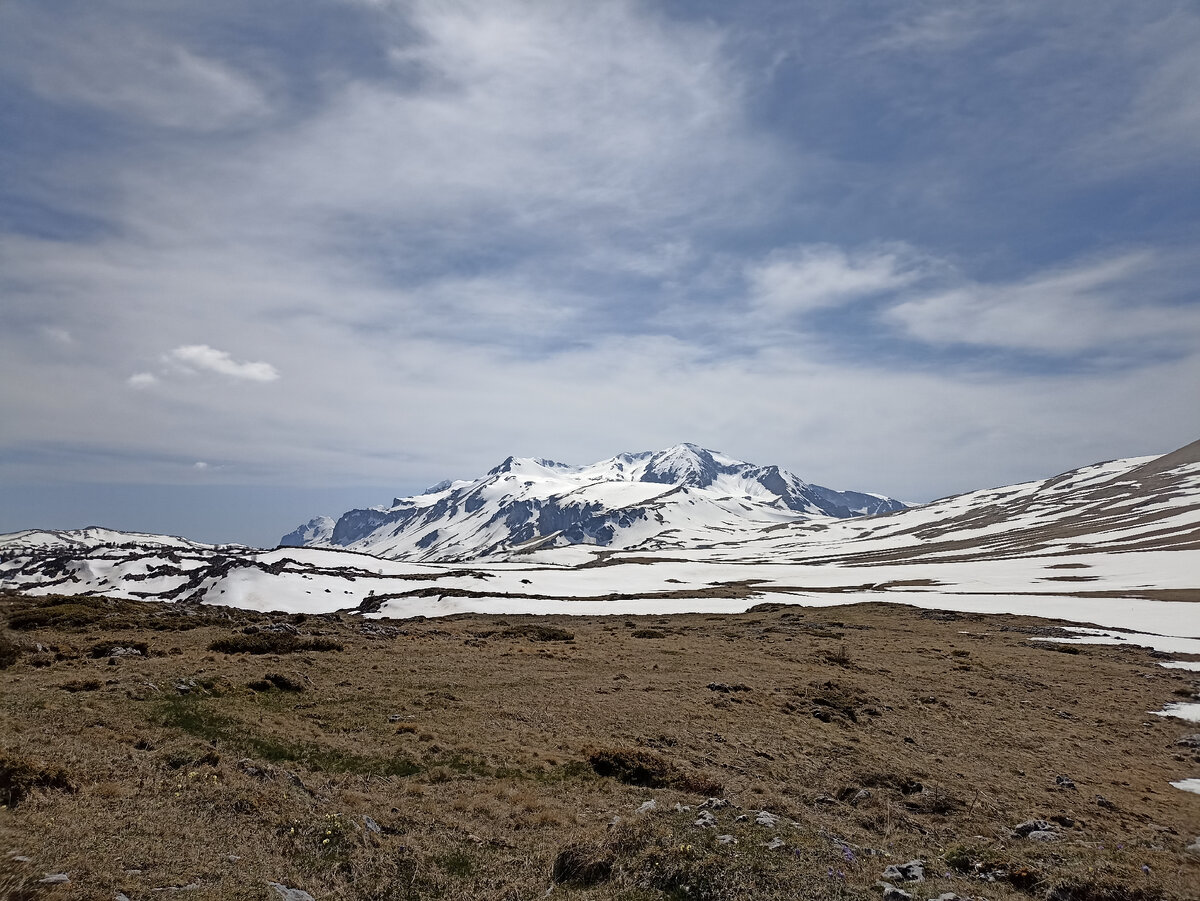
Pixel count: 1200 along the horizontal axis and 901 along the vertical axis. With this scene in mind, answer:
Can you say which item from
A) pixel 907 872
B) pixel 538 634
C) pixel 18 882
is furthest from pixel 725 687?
pixel 18 882

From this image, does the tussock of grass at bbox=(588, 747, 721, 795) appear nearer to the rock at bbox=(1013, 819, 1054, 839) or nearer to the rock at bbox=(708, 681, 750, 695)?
the rock at bbox=(1013, 819, 1054, 839)

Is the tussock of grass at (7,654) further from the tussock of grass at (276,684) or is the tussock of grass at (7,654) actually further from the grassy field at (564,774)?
the tussock of grass at (276,684)

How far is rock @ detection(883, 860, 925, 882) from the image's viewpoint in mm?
12164

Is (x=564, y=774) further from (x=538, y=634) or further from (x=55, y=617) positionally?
(x=55, y=617)

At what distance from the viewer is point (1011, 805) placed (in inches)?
703

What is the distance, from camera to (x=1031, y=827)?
15867 millimetres

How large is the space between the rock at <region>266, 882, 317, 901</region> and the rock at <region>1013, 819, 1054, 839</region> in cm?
1709

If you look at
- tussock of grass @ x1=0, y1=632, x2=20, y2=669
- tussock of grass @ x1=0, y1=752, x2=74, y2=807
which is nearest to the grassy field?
tussock of grass @ x1=0, y1=752, x2=74, y2=807

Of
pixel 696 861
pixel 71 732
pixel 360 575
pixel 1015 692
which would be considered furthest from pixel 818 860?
pixel 360 575

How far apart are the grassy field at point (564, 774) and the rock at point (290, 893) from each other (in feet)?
0.51

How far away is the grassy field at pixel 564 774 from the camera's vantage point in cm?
1181

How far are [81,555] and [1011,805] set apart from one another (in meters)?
144

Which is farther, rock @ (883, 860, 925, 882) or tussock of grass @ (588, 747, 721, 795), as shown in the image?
tussock of grass @ (588, 747, 721, 795)

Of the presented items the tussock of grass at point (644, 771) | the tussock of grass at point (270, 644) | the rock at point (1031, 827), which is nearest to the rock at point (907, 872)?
the rock at point (1031, 827)
